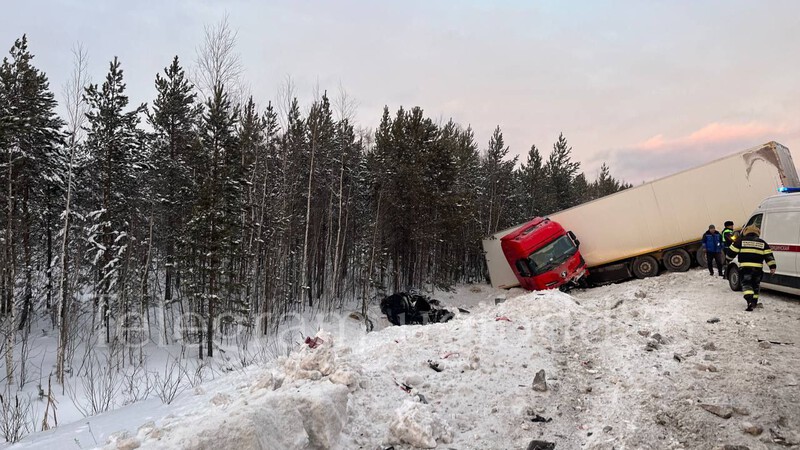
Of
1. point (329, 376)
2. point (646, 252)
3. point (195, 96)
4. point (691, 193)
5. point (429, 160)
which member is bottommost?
point (329, 376)

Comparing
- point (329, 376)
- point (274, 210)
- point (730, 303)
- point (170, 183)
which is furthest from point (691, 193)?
point (170, 183)

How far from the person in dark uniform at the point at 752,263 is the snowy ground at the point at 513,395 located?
40 centimetres

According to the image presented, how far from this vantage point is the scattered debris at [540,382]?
566 centimetres

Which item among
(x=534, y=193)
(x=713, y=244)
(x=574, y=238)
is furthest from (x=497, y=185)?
(x=713, y=244)

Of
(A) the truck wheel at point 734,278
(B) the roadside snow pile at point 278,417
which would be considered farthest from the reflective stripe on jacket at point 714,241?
(B) the roadside snow pile at point 278,417

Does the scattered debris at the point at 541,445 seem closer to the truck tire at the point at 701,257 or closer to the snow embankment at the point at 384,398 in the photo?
the snow embankment at the point at 384,398

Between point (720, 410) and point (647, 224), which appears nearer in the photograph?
point (720, 410)

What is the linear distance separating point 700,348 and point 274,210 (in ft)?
63.2

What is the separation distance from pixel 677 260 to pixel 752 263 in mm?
8769

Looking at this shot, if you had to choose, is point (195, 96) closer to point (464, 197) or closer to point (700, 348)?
point (464, 197)

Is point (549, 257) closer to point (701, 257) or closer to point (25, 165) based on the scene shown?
point (701, 257)

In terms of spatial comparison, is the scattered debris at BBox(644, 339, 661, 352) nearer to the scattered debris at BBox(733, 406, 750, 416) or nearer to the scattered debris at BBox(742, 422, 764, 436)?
the scattered debris at BBox(733, 406, 750, 416)

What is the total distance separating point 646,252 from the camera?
1720 centimetres

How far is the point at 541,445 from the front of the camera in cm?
434
